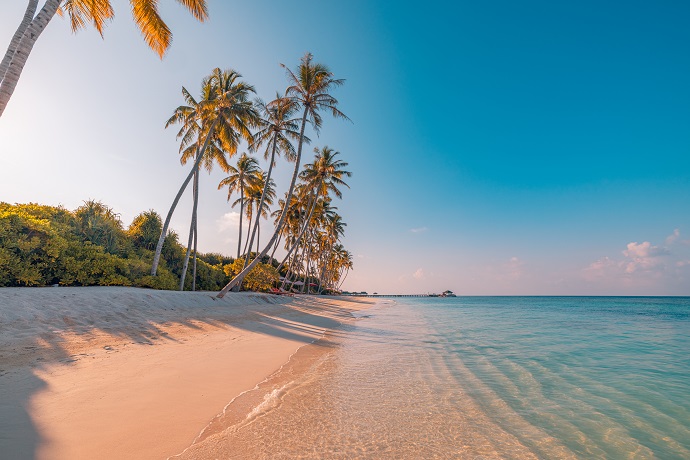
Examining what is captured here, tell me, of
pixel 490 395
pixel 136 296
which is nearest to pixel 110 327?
pixel 136 296

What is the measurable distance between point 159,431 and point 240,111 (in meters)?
19.7

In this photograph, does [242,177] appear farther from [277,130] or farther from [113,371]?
[113,371]

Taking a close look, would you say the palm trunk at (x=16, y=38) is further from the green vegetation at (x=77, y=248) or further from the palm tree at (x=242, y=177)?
the palm tree at (x=242, y=177)

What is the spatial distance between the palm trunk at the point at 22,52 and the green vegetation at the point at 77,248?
22.4ft

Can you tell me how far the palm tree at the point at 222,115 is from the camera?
19.0m

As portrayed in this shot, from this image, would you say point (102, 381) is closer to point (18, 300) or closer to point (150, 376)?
point (150, 376)

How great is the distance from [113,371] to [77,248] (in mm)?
11591

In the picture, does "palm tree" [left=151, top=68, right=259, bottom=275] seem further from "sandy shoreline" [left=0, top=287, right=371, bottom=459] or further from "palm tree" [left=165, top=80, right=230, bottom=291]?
"sandy shoreline" [left=0, top=287, right=371, bottom=459]

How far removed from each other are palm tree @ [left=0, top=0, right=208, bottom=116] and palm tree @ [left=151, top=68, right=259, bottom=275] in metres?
9.20

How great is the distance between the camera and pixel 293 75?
63.3ft

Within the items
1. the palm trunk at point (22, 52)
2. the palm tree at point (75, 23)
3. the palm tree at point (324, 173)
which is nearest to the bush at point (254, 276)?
the palm tree at point (324, 173)

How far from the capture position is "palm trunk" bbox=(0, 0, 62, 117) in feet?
20.2

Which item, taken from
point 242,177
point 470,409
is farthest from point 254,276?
point 470,409

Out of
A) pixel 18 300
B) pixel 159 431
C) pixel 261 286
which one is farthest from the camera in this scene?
pixel 261 286
